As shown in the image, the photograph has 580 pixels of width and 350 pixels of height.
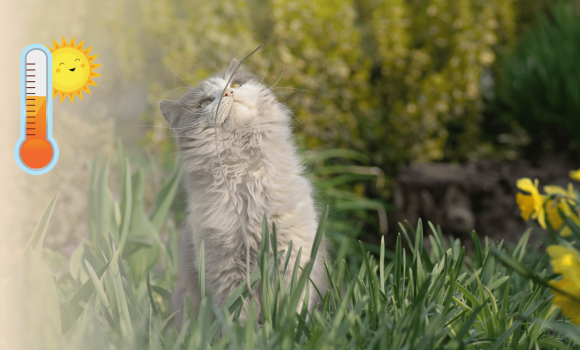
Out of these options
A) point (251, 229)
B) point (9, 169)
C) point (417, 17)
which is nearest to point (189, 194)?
point (251, 229)

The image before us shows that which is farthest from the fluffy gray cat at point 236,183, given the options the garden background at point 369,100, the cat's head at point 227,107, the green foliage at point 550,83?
the green foliage at point 550,83

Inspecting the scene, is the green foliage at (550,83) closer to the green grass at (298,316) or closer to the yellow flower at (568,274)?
the green grass at (298,316)

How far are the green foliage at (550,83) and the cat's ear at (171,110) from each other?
6.65 feet

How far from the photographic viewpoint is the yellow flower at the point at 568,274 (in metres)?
0.55

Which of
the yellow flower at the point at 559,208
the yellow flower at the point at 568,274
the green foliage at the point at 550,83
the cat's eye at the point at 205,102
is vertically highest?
the green foliage at the point at 550,83

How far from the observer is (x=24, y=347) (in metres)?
0.66

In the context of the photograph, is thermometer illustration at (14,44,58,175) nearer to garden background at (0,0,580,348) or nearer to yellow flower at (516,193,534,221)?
yellow flower at (516,193,534,221)

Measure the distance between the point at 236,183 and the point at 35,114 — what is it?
1.30 ft

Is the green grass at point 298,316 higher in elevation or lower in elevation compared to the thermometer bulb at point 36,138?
lower

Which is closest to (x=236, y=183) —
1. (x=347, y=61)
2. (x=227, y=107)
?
(x=227, y=107)

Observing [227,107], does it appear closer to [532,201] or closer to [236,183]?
[236,183]

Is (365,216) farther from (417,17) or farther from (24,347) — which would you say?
(24,347)

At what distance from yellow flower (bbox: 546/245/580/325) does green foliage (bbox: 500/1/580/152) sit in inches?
71.5

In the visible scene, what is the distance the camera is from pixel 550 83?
6.84ft
